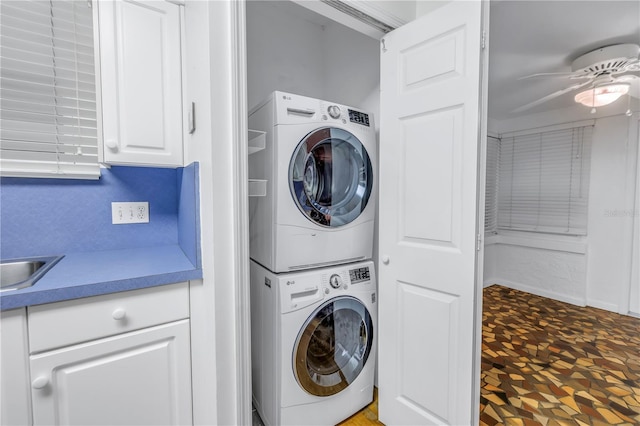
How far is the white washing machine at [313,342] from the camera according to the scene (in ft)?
4.36

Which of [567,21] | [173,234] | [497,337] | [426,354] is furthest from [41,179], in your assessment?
[497,337]

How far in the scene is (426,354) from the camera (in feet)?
4.27

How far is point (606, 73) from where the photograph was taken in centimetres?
196

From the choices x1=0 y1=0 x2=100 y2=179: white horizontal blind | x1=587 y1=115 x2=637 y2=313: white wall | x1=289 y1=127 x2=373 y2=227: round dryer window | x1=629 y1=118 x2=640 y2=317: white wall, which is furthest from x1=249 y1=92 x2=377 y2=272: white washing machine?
x1=587 y1=115 x2=637 y2=313: white wall

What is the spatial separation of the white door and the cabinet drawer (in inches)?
40.1

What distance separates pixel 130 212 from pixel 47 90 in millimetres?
683

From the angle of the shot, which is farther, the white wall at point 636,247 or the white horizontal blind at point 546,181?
the white horizontal blind at point 546,181

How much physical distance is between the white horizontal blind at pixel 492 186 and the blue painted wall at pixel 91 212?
3.89 metres

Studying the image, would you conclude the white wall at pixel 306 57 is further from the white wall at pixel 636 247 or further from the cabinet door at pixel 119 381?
the white wall at pixel 636 247

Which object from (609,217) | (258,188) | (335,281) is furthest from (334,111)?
(609,217)

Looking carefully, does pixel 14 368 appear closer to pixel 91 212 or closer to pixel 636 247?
pixel 91 212

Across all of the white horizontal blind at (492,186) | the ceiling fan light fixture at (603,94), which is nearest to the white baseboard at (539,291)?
the white horizontal blind at (492,186)

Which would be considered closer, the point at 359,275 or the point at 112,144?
the point at 112,144

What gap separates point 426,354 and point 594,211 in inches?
122
